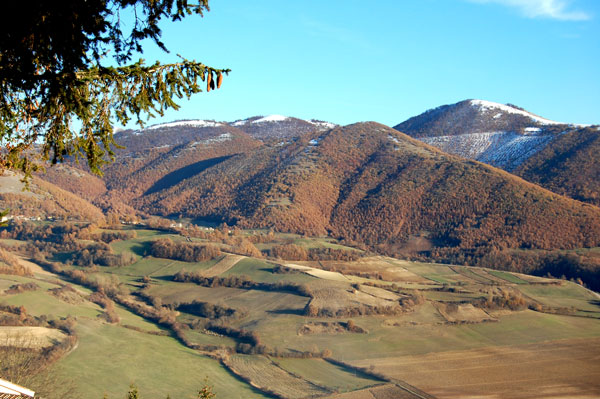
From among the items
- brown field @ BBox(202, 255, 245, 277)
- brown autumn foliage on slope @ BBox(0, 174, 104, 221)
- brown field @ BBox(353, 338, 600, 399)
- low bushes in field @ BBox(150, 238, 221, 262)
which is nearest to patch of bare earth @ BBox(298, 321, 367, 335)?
brown field @ BBox(353, 338, 600, 399)

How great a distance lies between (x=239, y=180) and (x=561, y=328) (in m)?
136

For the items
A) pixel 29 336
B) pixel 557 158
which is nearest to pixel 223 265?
pixel 29 336

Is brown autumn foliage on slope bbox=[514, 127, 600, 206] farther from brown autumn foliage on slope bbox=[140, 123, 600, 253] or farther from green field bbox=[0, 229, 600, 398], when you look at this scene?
green field bbox=[0, 229, 600, 398]

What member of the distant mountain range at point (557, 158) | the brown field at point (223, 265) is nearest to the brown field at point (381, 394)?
the brown field at point (223, 265)

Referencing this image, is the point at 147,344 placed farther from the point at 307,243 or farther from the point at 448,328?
the point at 307,243

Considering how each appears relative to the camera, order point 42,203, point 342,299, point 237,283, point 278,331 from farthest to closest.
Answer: point 42,203 < point 237,283 < point 342,299 < point 278,331

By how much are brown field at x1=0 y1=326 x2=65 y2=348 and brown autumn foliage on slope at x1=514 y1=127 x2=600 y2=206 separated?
402ft

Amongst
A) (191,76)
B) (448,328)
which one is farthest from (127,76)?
(448,328)

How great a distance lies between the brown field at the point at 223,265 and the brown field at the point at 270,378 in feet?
120

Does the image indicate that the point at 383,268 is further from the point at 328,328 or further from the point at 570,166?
the point at 570,166

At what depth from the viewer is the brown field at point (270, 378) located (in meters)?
47.2

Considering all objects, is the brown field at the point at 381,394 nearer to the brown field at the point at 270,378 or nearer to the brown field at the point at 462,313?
the brown field at the point at 270,378

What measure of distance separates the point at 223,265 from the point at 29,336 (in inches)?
1816

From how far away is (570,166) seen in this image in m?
156
